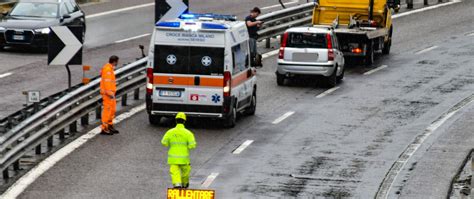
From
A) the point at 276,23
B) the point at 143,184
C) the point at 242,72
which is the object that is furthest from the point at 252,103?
the point at 276,23

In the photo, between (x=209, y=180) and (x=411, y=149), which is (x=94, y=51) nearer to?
(x=411, y=149)

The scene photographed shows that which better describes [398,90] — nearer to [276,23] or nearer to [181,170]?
[276,23]

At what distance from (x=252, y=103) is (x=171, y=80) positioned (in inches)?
113

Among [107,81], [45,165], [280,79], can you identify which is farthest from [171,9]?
[45,165]

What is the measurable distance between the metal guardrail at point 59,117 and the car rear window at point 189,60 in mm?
1506

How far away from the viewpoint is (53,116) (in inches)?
905

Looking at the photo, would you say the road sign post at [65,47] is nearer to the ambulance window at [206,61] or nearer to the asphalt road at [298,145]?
the asphalt road at [298,145]

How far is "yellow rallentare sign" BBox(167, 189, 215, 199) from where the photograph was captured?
1603 cm

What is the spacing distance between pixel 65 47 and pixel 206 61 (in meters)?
3.02

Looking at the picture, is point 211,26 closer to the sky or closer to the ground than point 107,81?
closer to the sky

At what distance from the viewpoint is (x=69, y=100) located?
948 inches

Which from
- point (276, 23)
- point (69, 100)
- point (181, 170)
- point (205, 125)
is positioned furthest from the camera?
point (276, 23)

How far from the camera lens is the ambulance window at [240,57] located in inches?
1019

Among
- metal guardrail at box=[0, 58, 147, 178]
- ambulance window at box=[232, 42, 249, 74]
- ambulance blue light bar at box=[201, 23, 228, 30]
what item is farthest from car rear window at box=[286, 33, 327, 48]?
ambulance blue light bar at box=[201, 23, 228, 30]
